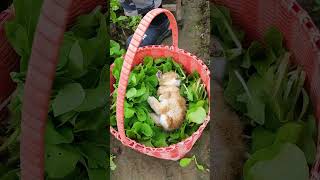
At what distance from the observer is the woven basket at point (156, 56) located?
32.6 inches

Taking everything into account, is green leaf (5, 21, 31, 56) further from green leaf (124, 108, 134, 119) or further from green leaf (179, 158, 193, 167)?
green leaf (179, 158, 193, 167)

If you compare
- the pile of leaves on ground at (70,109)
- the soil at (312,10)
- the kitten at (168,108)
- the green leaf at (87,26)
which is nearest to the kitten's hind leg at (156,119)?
the kitten at (168,108)

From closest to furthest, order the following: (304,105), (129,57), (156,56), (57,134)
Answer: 1. (129,57)
2. (57,134)
3. (304,105)
4. (156,56)

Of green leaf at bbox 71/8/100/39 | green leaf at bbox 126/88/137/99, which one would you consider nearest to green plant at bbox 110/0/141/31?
green leaf at bbox 71/8/100/39

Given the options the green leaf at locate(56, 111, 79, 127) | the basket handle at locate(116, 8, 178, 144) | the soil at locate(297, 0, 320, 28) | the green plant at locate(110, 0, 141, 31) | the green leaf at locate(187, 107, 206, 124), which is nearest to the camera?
the basket handle at locate(116, 8, 178, 144)

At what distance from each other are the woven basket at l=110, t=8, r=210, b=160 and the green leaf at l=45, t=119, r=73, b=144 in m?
0.08

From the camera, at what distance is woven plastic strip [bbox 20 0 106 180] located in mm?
482

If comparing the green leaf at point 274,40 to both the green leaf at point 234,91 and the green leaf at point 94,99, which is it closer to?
the green leaf at point 234,91

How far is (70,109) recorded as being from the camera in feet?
2.97

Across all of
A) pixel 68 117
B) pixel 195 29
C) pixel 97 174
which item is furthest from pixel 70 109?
pixel 195 29

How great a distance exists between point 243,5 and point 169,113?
0.94 feet

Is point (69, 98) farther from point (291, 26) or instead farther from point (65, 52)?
point (291, 26)

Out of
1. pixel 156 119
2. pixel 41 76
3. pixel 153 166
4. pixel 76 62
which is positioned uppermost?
pixel 41 76

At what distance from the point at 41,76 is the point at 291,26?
0.67 metres
